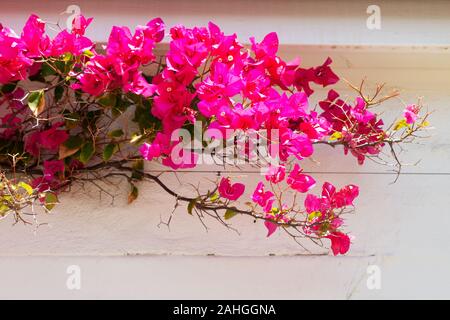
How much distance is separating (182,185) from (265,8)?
412 mm

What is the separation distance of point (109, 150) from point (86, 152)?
0.04m

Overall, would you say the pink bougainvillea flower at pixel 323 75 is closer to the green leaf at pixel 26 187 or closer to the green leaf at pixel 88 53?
the green leaf at pixel 88 53

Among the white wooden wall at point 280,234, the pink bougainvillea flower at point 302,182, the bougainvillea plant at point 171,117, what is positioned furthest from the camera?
the white wooden wall at point 280,234

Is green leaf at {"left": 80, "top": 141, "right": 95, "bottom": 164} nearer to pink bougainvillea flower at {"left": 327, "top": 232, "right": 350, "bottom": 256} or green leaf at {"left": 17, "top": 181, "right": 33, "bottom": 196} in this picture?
green leaf at {"left": 17, "top": 181, "right": 33, "bottom": 196}

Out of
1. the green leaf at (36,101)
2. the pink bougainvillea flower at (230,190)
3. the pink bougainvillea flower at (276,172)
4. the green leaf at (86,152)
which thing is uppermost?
the green leaf at (36,101)

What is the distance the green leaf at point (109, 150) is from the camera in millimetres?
1011

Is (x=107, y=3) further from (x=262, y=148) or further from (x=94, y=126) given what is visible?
(x=262, y=148)

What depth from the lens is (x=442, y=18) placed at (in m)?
1.13

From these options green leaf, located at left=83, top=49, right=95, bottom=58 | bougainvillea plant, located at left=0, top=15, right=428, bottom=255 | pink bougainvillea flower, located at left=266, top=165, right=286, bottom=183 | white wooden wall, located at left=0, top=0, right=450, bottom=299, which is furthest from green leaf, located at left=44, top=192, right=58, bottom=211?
pink bougainvillea flower, located at left=266, top=165, right=286, bottom=183

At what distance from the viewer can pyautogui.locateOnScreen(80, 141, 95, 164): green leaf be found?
1.02 meters

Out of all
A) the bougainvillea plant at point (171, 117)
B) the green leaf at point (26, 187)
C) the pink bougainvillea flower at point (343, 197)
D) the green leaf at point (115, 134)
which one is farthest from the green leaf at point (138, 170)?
the pink bougainvillea flower at point (343, 197)

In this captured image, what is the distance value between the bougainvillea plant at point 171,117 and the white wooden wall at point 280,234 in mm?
57

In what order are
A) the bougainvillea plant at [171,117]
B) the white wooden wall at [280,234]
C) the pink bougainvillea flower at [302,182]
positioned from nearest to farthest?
the bougainvillea plant at [171,117] < the pink bougainvillea flower at [302,182] < the white wooden wall at [280,234]

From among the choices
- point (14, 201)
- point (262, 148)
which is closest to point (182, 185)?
point (262, 148)
